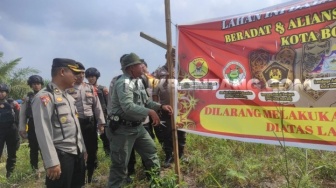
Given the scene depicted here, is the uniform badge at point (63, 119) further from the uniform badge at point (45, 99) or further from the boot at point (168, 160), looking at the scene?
the boot at point (168, 160)

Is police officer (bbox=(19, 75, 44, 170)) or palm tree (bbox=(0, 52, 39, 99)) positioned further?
palm tree (bbox=(0, 52, 39, 99))

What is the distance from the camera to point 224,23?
134 inches

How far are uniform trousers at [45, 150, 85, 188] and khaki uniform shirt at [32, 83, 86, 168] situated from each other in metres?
0.06

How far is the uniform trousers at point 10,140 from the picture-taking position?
5.83 metres

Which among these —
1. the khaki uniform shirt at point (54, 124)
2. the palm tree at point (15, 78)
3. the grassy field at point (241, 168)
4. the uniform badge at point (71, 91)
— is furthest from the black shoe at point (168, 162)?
the palm tree at point (15, 78)

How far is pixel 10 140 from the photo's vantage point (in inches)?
233

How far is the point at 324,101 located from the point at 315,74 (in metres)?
0.25

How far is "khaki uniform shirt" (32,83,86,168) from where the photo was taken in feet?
8.58

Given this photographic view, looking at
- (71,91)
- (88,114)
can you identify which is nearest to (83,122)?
(88,114)

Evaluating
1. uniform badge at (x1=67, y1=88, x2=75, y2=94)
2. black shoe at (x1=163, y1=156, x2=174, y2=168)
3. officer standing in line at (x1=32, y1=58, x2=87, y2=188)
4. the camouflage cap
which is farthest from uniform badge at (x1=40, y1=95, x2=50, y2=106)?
black shoe at (x1=163, y1=156, x2=174, y2=168)

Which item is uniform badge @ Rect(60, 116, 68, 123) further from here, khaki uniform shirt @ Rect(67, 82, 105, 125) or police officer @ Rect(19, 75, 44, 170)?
police officer @ Rect(19, 75, 44, 170)

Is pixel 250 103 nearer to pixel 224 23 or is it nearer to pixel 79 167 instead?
pixel 224 23

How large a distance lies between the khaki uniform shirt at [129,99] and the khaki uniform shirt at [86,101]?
38.1 inches

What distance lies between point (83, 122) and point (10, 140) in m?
2.30
